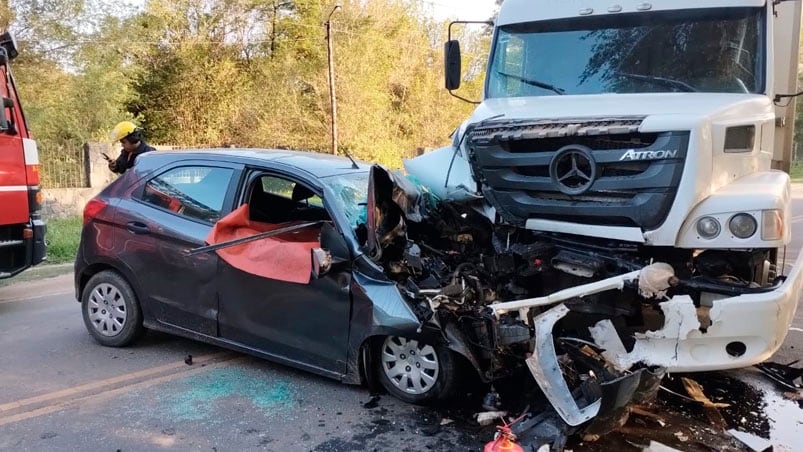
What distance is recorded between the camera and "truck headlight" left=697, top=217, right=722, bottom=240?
3.47 metres

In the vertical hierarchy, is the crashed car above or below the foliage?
below

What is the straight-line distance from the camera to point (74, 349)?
539 cm

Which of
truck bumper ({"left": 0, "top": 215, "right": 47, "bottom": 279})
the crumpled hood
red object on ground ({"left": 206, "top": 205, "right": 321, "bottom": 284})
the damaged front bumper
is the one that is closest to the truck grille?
the crumpled hood

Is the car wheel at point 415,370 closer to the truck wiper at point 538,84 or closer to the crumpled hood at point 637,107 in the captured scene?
the crumpled hood at point 637,107

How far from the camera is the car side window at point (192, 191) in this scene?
4832 mm

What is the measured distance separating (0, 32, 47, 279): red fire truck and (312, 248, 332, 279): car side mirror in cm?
444

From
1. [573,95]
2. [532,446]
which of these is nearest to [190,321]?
[532,446]

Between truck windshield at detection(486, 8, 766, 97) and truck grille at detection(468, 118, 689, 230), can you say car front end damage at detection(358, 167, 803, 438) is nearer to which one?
truck grille at detection(468, 118, 689, 230)

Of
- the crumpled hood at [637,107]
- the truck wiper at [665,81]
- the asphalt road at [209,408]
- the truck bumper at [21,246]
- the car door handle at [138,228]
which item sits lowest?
the asphalt road at [209,408]

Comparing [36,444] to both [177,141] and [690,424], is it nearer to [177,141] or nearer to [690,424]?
[690,424]

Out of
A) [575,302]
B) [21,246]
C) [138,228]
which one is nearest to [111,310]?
[138,228]

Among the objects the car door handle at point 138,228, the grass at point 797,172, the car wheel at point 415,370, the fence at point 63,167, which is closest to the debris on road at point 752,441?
the car wheel at point 415,370

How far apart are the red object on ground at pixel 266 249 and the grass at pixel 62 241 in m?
5.86

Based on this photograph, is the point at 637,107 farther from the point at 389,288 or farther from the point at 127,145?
the point at 127,145
